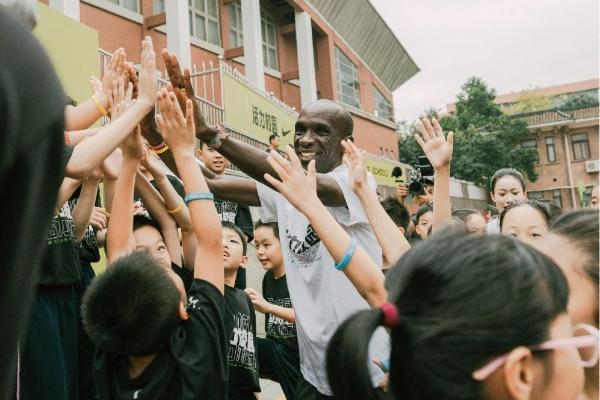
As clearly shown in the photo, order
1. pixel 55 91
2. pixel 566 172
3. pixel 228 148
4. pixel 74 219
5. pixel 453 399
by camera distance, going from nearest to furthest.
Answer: pixel 55 91 → pixel 453 399 → pixel 228 148 → pixel 74 219 → pixel 566 172

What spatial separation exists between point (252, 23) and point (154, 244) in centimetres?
1258

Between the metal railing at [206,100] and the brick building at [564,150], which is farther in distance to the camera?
the brick building at [564,150]

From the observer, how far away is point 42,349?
2268 millimetres

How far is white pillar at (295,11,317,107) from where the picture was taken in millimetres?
17609

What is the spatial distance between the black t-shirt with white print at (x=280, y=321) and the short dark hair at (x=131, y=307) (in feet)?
5.74

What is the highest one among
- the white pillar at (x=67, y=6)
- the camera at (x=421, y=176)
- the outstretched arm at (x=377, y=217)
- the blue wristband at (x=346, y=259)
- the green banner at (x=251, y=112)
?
the white pillar at (x=67, y=6)

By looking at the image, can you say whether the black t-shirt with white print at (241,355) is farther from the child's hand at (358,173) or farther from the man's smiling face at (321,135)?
the child's hand at (358,173)

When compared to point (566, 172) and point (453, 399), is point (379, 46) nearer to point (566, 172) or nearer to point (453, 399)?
point (566, 172)

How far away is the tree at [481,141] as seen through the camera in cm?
2928

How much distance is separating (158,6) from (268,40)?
5.29m

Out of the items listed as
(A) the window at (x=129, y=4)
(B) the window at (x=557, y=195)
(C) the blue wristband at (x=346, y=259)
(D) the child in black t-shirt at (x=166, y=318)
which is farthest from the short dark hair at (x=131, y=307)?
(B) the window at (x=557, y=195)

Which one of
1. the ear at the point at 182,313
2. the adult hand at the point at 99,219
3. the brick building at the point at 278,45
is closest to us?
the ear at the point at 182,313

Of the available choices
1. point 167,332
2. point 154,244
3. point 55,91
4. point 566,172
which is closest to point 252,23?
point 154,244

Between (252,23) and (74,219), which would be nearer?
(74,219)
